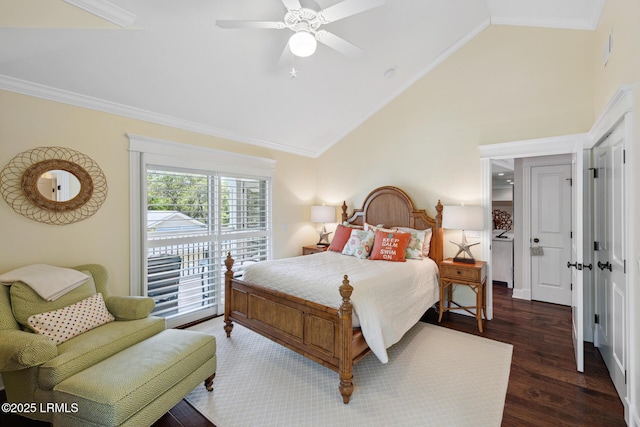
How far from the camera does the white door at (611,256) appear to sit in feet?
7.11

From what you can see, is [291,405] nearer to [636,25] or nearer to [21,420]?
[21,420]

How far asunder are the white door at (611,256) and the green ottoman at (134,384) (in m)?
3.19

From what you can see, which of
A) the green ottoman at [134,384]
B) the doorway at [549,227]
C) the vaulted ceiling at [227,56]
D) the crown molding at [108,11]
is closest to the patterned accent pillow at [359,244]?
the vaulted ceiling at [227,56]

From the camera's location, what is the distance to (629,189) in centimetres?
192

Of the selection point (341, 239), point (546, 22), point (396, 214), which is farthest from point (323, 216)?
point (546, 22)

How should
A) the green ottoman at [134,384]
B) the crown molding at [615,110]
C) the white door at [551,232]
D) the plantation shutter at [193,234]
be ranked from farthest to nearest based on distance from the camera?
1. the white door at [551,232]
2. the plantation shutter at [193,234]
3. the crown molding at [615,110]
4. the green ottoman at [134,384]

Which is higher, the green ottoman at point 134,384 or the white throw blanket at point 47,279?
the white throw blanket at point 47,279

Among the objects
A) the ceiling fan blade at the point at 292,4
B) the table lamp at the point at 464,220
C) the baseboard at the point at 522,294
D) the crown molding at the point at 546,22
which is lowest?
the baseboard at the point at 522,294

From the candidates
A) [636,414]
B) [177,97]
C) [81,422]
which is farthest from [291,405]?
[177,97]

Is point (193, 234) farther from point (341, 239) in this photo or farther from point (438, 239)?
point (438, 239)

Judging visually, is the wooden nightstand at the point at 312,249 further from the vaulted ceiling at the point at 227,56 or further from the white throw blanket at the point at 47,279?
the white throw blanket at the point at 47,279

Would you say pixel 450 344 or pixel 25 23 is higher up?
pixel 25 23

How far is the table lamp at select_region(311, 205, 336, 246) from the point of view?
5.18 metres

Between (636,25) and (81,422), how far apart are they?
4.18 metres
